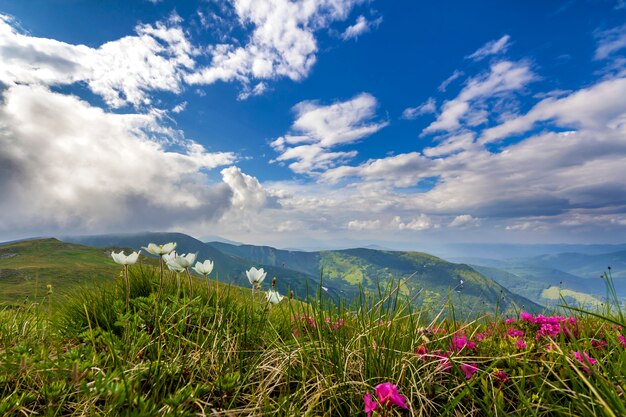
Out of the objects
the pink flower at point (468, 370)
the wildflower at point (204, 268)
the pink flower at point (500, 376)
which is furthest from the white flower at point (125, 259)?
the pink flower at point (500, 376)

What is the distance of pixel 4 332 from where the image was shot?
4910 millimetres

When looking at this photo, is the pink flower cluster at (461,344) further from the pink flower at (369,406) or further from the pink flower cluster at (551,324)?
the pink flower at (369,406)

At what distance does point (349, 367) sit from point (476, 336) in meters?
2.24

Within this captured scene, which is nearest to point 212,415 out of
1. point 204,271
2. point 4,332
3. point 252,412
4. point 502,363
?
point 252,412

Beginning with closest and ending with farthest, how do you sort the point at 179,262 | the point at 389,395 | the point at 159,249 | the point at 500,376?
the point at 389,395 < the point at 500,376 < the point at 179,262 < the point at 159,249

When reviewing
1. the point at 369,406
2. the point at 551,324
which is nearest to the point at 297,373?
the point at 369,406

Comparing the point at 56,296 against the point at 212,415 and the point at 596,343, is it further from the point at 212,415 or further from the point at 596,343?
the point at 596,343

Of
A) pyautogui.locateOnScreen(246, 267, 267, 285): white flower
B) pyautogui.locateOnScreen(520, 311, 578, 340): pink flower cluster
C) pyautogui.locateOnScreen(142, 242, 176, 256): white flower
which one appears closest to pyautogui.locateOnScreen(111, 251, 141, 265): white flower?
pyautogui.locateOnScreen(142, 242, 176, 256): white flower

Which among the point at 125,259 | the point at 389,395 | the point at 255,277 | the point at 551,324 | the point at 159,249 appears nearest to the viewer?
the point at 389,395

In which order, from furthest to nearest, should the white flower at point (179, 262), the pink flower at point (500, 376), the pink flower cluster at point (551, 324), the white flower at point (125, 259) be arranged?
the pink flower cluster at point (551, 324)
the white flower at point (179, 262)
the white flower at point (125, 259)
the pink flower at point (500, 376)

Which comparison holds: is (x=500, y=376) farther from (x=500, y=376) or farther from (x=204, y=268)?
(x=204, y=268)

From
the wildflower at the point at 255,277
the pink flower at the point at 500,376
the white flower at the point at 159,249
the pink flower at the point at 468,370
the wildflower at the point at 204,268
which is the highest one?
the white flower at the point at 159,249

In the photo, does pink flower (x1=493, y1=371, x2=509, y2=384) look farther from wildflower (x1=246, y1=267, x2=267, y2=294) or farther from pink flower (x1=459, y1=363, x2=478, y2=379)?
wildflower (x1=246, y1=267, x2=267, y2=294)

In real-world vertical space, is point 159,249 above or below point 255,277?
above
